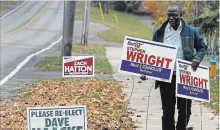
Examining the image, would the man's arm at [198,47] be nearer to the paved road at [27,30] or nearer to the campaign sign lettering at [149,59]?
the campaign sign lettering at [149,59]

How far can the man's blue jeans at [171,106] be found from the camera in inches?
279

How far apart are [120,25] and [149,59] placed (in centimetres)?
5287

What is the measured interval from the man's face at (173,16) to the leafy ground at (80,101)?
225 centimetres

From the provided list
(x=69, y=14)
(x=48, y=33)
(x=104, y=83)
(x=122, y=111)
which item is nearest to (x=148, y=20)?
(x=48, y=33)

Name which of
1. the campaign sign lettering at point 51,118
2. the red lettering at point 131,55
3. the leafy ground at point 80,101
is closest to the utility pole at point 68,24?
the leafy ground at point 80,101

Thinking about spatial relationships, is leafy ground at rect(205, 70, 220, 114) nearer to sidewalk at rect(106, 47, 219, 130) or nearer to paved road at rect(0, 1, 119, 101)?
sidewalk at rect(106, 47, 219, 130)

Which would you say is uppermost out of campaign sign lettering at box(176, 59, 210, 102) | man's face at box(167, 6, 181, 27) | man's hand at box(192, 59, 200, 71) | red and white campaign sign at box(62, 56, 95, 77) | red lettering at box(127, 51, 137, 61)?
man's face at box(167, 6, 181, 27)

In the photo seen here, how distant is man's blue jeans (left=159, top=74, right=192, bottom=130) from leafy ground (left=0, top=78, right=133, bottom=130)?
1.46 metres

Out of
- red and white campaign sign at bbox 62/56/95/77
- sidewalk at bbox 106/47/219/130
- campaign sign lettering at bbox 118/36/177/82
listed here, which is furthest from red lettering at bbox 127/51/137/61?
red and white campaign sign at bbox 62/56/95/77

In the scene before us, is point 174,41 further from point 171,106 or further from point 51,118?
point 51,118

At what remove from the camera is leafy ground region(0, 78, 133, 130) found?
29.8ft

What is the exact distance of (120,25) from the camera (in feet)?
196

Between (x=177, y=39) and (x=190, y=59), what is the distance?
11.4 inches

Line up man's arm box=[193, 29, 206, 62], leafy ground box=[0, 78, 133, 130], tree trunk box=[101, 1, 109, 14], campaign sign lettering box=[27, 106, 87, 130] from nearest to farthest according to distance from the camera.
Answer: campaign sign lettering box=[27, 106, 87, 130]
man's arm box=[193, 29, 206, 62]
leafy ground box=[0, 78, 133, 130]
tree trunk box=[101, 1, 109, 14]
